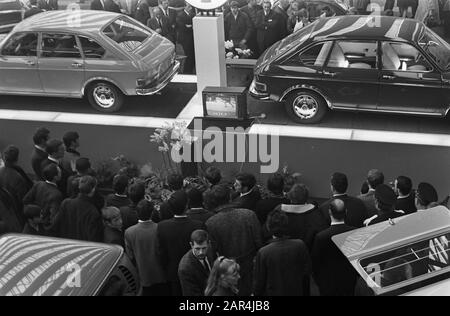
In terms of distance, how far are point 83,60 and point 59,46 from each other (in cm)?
48

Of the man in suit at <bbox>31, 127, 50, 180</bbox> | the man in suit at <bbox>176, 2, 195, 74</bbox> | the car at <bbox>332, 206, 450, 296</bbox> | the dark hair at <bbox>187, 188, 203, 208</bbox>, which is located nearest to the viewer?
the car at <bbox>332, 206, 450, 296</bbox>

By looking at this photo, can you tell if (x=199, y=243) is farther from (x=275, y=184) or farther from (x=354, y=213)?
(x=354, y=213)

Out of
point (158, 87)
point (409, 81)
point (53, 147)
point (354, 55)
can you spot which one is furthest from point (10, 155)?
point (409, 81)

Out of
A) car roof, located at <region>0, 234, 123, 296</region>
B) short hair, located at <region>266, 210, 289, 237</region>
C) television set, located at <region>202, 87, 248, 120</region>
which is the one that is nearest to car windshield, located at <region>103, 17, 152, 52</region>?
television set, located at <region>202, 87, 248, 120</region>

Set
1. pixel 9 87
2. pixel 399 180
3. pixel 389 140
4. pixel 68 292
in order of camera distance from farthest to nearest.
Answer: pixel 9 87
pixel 389 140
pixel 399 180
pixel 68 292

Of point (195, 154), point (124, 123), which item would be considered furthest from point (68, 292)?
point (124, 123)

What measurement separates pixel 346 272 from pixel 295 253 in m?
0.63

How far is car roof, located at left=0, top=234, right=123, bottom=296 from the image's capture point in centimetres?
471

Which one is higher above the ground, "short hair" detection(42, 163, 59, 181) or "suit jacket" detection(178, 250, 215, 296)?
"short hair" detection(42, 163, 59, 181)

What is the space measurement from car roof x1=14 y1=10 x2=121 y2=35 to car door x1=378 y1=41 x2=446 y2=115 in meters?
4.19

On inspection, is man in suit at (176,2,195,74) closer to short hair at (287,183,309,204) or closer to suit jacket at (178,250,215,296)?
short hair at (287,183,309,204)

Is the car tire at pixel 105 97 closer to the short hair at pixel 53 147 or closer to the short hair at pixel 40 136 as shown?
the short hair at pixel 40 136

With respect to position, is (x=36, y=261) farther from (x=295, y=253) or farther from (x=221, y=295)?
(x=295, y=253)
